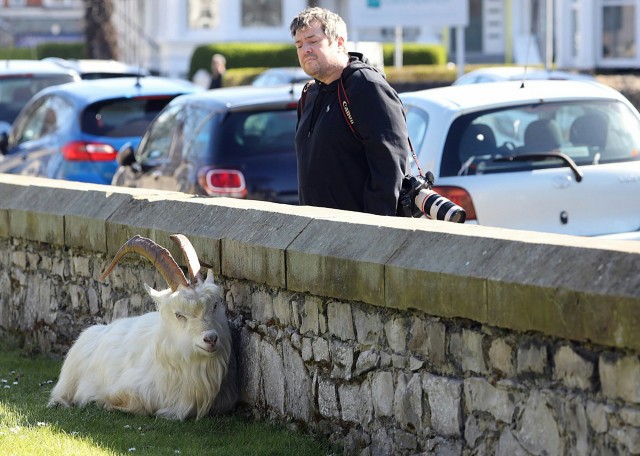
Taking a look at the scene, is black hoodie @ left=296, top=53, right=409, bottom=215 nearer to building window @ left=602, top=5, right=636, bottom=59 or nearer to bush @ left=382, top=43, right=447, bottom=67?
building window @ left=602, top=5, right=636, bottom=59

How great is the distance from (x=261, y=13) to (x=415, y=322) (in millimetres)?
40951

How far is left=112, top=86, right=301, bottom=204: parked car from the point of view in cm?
1100

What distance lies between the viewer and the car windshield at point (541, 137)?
8.98m

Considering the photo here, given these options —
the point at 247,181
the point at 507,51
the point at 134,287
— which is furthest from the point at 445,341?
the point at 507,51

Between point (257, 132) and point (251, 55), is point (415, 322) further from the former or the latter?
point (251, 55)

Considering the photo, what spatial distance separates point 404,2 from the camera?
2394cm

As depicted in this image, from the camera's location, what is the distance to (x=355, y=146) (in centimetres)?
686

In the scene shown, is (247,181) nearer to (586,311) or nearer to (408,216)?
(408,216)

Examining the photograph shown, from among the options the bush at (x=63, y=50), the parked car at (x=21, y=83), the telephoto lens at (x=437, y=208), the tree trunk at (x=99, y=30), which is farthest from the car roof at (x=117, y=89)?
the bush at (x=63, y=50)

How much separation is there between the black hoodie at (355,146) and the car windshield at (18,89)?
43.0 feet

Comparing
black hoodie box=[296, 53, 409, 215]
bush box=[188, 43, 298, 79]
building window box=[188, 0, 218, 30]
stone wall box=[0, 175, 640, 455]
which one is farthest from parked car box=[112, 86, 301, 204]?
building window box=[188, 0, 218, 30]

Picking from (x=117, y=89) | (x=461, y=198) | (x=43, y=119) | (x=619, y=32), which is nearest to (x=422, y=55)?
(x=619, y=32)

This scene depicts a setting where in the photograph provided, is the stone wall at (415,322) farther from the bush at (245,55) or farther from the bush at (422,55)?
the bush at (245,55)

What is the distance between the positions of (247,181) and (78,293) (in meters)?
2.54
